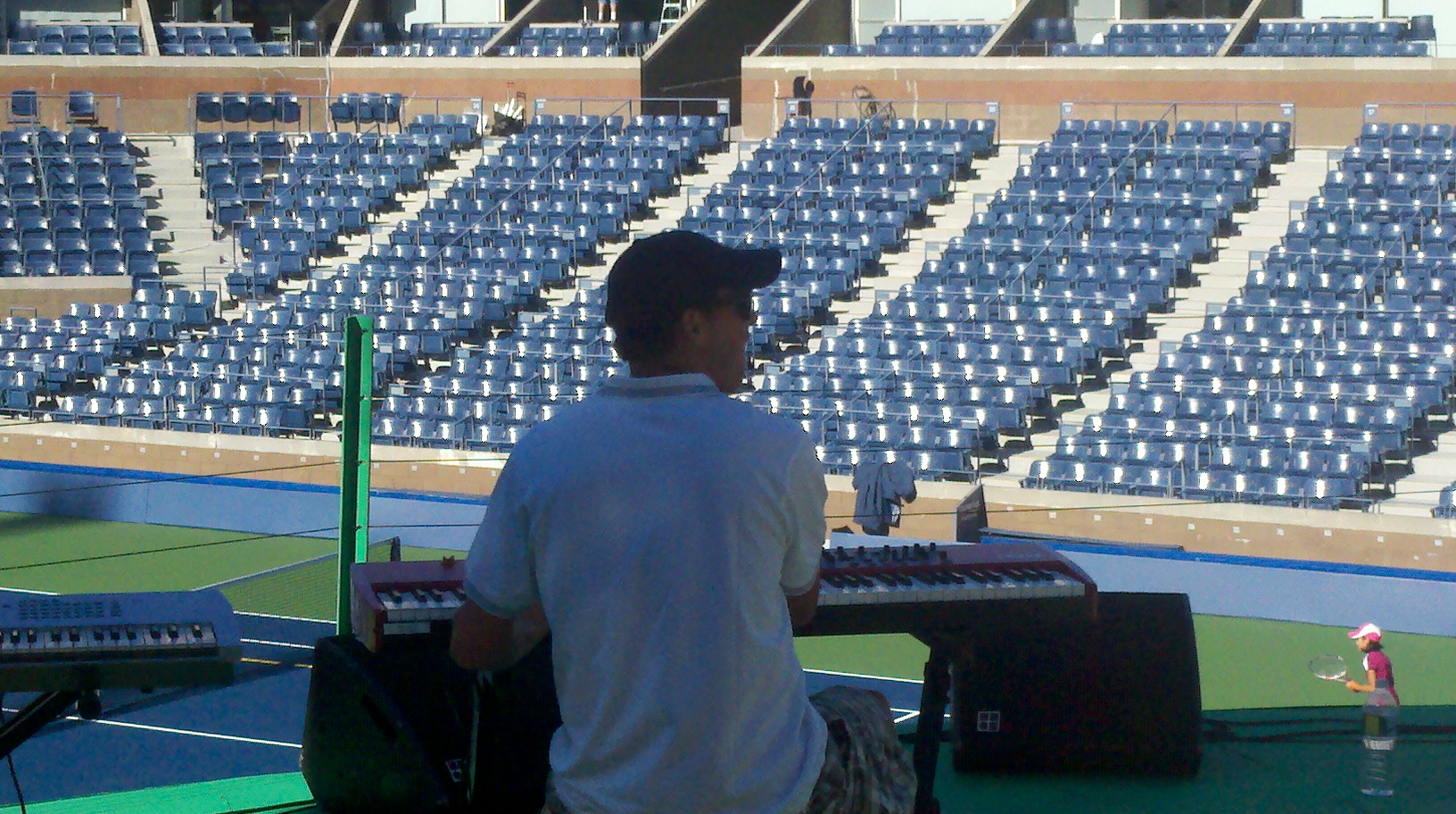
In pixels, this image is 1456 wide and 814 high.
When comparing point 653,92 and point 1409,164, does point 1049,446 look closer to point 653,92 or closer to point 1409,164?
point 1409,164

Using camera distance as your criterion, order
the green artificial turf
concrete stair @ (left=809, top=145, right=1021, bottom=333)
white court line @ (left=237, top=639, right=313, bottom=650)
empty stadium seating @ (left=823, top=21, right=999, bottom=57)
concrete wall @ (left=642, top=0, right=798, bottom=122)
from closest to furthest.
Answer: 1. white court line @ (left=237, top=639, right=313, bottom=650)
2. the green artificial turf
3. concrete stair @ (left=809, top=145, right=1021, bottom=333)
4. empty stadium seating @ (left=823, top=21, right=999, bottom=57)
5. concrete wall @ (left=642, top=0, right=798, bottom=122)

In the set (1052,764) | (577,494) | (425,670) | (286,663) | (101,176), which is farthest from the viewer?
(101,176)

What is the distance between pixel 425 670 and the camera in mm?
4566

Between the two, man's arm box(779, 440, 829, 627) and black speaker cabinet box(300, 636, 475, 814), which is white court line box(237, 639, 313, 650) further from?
man's arm box(779, 440, 829, 627)

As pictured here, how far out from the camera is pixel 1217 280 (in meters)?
18.0

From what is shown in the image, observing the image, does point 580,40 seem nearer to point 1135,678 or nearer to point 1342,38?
point 1342,38

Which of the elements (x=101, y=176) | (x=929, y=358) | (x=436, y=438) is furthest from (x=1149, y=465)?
(x=101, y=176)

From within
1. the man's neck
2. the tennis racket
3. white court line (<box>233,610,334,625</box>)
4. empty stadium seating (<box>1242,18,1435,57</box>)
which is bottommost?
white court line (<box>233,610,334,625</box>)

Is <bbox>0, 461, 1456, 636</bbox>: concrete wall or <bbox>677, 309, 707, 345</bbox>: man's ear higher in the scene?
<bbox>677, 309, 707, 345</bbox>: man's ear

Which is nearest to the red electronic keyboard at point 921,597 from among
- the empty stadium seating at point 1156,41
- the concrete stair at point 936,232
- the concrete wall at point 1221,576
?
the concrete wall at point 1221,576

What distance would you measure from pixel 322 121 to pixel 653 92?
5027 millimetres

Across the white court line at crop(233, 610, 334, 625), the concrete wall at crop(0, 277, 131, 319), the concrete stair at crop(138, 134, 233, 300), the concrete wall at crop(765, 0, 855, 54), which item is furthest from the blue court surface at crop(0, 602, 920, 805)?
the concrete wall at crop(765, 0, 855, 54)

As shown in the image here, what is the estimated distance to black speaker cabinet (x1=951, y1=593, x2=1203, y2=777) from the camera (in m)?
5.41

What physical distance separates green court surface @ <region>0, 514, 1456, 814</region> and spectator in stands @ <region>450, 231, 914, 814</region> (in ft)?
10.5
